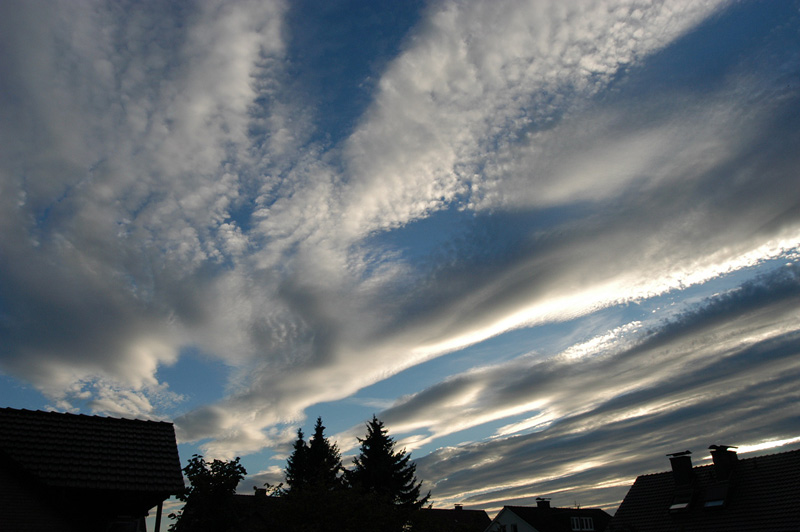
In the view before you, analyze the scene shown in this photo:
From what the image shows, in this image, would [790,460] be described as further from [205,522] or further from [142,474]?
[142,474]

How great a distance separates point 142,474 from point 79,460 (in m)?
2.28

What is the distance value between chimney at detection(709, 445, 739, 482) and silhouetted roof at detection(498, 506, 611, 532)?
93.7 ft

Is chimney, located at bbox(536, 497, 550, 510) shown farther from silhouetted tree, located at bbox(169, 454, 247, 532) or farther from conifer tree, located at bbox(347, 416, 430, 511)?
silhouetted tree, located at bbox(169, 454, 247, 532)

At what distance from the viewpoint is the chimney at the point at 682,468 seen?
38.3 m

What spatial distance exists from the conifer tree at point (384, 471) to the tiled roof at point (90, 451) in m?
24.8

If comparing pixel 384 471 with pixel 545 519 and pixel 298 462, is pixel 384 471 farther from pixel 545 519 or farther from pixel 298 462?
pixel 545 519

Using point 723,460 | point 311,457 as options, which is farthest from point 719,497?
point 311,457

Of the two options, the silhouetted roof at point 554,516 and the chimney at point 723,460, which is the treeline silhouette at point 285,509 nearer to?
the chimney at point 723,460

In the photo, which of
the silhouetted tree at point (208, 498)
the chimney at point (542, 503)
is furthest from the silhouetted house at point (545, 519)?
the silhouetted tree at point (208, 498)

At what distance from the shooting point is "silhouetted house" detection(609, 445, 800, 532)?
31.2 meters

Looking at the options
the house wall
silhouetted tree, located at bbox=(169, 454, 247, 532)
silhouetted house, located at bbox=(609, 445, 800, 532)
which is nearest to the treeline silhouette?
silhouetted tree, located at bbox=(169, 454, 247, 532)

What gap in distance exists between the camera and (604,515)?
68.6 metres

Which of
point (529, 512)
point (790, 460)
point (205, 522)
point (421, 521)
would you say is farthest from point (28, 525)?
point (529, 512)

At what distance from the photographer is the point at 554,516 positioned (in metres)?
64.2
